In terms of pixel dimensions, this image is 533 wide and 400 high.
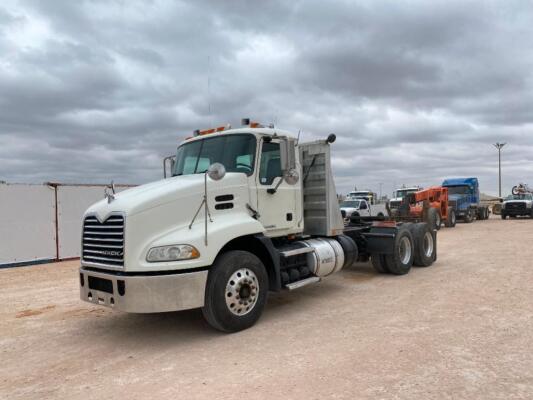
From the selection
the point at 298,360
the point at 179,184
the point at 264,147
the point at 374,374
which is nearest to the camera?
the point at 374,374

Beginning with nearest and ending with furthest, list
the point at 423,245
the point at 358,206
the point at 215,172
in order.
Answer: the point at 215,172, the point at 423,245, the point at 358,206

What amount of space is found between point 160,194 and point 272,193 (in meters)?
1.84

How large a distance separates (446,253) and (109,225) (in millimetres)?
10815

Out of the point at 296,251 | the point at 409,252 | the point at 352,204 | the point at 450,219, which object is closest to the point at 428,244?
the point at 409,252

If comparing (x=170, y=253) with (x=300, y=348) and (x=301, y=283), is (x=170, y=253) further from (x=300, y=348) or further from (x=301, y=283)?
(x=301, y=283)

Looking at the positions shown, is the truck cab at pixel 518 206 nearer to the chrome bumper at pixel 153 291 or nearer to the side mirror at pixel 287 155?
the side mirror at pixel 287 155

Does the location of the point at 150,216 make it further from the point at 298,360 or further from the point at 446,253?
the point at 446,253

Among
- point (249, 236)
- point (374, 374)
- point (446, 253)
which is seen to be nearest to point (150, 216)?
point (249, 236)

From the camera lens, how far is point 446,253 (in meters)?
13.0

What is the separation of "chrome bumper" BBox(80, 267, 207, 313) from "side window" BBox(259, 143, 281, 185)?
1854 mm

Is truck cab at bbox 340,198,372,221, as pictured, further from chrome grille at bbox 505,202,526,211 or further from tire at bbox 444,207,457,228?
chrome grille at bbox 505,202,526,211

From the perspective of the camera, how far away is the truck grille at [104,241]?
512 centimetres

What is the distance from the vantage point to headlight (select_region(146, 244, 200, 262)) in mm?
5047

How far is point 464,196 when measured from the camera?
27453mm
